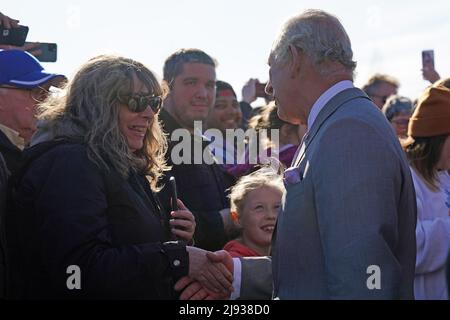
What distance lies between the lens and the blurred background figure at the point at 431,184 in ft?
13.1

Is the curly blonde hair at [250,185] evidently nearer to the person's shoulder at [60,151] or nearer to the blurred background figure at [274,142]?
the blurred background figure at [274,142]

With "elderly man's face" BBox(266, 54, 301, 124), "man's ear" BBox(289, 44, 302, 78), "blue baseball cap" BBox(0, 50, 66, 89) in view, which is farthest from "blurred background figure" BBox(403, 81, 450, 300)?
"blue baseball cap" BBox(0, 50, 66, 89)

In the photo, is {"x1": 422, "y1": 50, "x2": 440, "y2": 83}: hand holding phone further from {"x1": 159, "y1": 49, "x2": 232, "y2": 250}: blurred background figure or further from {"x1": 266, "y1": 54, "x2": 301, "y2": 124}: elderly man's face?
{"x1": 266, "y1": 54, "x2": 301, "y2": 124}: elderly man's face

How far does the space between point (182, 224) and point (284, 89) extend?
3.23 feet

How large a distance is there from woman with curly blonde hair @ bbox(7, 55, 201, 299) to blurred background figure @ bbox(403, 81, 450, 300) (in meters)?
1.33

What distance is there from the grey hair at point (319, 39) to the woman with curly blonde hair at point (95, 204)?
909mm

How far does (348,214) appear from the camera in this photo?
8.00ft

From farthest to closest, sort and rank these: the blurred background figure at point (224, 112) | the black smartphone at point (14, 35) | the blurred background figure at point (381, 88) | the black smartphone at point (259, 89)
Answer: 1. the black smartphone at point (259, 89)
2. the blurred background figure at point (381, 88)
3. the blurred background figure at point (224, 112)
4. the black smartphone at point (14, 35)

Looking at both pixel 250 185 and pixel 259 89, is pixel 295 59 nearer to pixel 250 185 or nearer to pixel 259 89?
pixel 250 185

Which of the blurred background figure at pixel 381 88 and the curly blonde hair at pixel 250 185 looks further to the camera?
the blurred background figure at pixel 381 88

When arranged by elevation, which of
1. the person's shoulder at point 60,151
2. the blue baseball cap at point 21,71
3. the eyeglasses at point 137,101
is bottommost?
the person's shoulder at point 60,151

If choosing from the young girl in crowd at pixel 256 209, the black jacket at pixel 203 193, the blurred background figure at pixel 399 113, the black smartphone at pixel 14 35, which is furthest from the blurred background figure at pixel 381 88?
the black smartphone at pixel 14 35

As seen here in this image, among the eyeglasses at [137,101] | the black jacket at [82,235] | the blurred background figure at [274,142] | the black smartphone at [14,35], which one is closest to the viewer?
the black jacket at [82,235]

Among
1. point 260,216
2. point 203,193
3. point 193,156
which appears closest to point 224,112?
point 193,156
